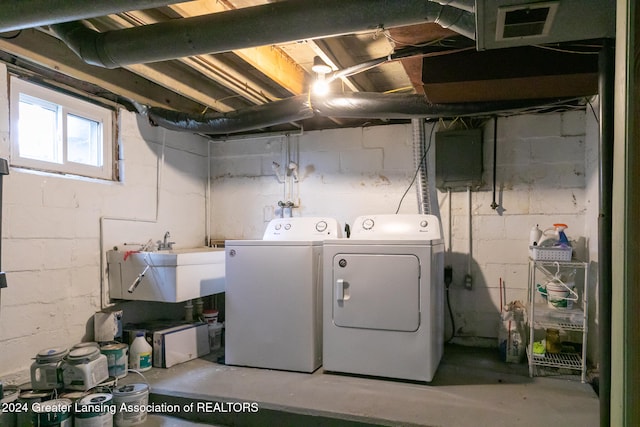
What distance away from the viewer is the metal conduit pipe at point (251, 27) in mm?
1658

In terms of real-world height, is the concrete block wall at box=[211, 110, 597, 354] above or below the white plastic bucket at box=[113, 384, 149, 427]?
above

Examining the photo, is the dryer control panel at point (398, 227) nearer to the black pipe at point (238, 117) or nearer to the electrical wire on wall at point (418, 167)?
the electrical wire on wall at point (418, 167)

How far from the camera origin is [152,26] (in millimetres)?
2012

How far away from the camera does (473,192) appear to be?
3293mm

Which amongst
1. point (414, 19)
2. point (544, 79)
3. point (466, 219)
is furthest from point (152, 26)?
point (466, 219)

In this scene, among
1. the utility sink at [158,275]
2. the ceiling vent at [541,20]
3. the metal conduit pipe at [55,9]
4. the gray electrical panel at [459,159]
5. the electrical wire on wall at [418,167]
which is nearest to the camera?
the ceiling vent at [541,20]

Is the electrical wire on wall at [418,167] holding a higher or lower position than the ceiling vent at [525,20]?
lower

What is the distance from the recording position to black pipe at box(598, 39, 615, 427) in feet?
4.56

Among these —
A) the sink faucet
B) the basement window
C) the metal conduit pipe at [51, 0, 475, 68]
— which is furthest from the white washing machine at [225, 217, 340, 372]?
the metal conduit pipe at [51, 0, 475, 68]

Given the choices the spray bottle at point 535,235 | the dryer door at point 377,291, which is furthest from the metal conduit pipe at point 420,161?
the dryer door at point 377,291

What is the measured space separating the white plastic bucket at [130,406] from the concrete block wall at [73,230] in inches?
26.7

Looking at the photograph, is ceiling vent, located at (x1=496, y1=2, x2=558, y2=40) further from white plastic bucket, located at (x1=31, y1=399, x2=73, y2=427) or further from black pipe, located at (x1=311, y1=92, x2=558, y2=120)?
white plastic bucket, located at (x1=31, y1=399, x2=73, y2=427)

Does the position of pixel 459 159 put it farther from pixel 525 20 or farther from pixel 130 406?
pixel 130 406

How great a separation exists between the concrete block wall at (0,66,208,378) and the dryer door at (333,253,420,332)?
1670 mm
